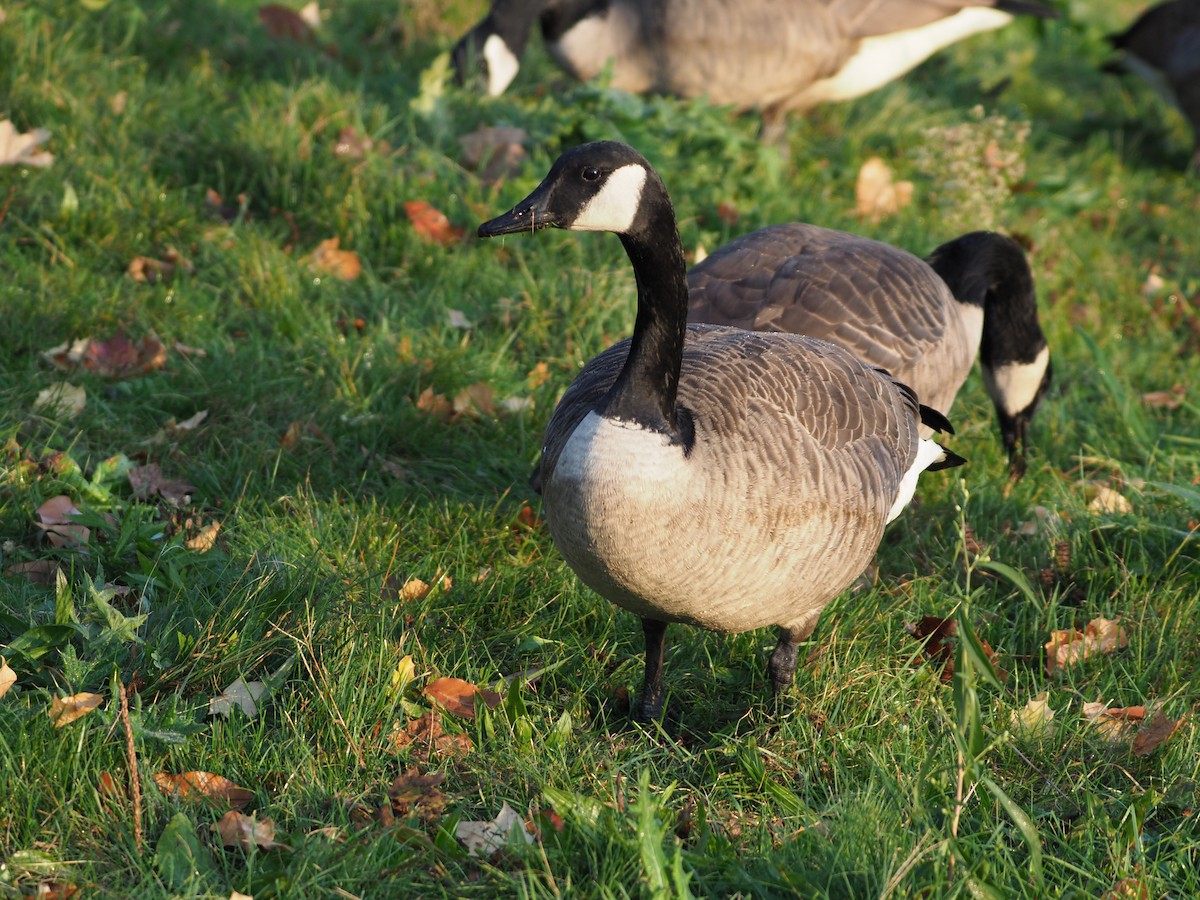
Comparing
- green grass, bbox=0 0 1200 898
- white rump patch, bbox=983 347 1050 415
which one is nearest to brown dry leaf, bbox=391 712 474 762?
green grass, bbox=0 0 1200 898

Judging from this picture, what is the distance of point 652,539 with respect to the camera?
2.96m

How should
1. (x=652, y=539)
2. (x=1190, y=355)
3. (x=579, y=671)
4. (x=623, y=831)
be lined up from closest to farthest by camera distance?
(x=623, y=831) → (x=652, y=539) → (x=579, y=671) → (x=1190, y=355)

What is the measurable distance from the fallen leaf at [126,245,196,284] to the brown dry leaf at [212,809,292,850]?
2.91 m

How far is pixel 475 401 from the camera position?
4754 mm

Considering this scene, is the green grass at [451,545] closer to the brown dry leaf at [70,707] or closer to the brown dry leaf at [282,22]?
Result: the brown dry leaf at [70,707]

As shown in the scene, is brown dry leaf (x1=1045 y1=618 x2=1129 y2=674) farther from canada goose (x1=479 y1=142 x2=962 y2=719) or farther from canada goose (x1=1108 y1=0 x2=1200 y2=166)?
canada goose (x1=1108 y1=0 x2=1200 y2=166)

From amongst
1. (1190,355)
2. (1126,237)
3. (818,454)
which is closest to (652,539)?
(818,454)

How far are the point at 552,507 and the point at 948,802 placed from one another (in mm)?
1152

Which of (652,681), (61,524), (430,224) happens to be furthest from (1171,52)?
(61,524)

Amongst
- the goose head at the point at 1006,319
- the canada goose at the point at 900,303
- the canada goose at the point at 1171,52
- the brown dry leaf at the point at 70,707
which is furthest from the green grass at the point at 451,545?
the canada goose at the point at 1171,52

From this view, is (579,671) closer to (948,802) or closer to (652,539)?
Result: (652,539)

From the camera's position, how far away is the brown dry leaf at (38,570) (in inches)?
142

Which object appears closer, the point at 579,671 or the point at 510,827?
the point at 510,827

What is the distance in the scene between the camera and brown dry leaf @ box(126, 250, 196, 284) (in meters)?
5.13
